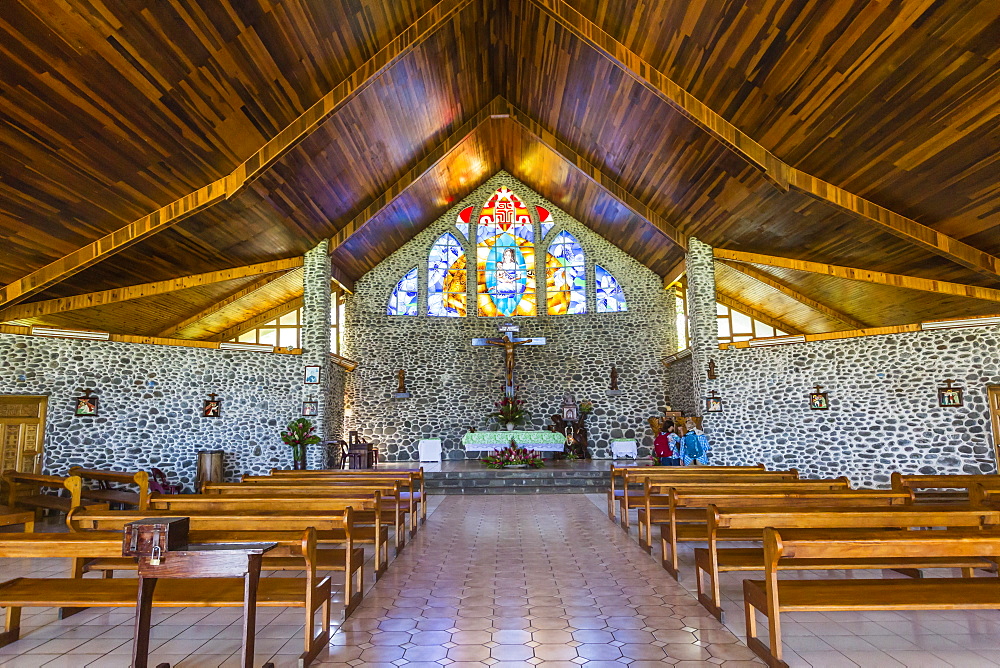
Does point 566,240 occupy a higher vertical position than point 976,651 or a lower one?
higher

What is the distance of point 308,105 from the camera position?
908 centimetres

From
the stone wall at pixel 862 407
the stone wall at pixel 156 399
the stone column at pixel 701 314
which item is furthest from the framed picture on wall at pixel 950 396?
the stone wall at pixel 156 399

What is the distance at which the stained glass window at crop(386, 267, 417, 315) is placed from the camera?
55.5 ft

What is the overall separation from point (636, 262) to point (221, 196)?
11.2 metres

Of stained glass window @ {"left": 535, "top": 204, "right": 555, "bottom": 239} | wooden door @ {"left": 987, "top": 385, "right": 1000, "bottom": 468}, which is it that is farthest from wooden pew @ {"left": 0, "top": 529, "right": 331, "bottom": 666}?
stained glass window @ {"left": 535, "top": 204, "right": 555, "bottom": 239}

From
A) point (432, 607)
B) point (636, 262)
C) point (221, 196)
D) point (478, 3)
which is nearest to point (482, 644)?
point (432, 607)

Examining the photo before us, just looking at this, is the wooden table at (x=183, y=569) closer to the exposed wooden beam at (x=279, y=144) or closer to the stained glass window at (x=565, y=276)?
the exposed wooden beam at (x=279, y=144)

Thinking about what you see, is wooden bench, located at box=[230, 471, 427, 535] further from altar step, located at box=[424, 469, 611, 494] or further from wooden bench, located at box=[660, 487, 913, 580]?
altar step, located at box=[424, 469, 611, 494]

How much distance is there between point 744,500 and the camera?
4988mm

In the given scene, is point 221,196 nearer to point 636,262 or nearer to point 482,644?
point 482,644

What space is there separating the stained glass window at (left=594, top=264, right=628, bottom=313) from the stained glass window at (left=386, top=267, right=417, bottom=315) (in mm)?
5198

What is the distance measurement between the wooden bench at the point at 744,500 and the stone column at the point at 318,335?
28.2ft

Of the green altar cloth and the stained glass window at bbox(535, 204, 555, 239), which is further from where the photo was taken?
the stained glass window at bbox(535, 204, 555, 239)

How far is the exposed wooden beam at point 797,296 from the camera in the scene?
46.4ft
